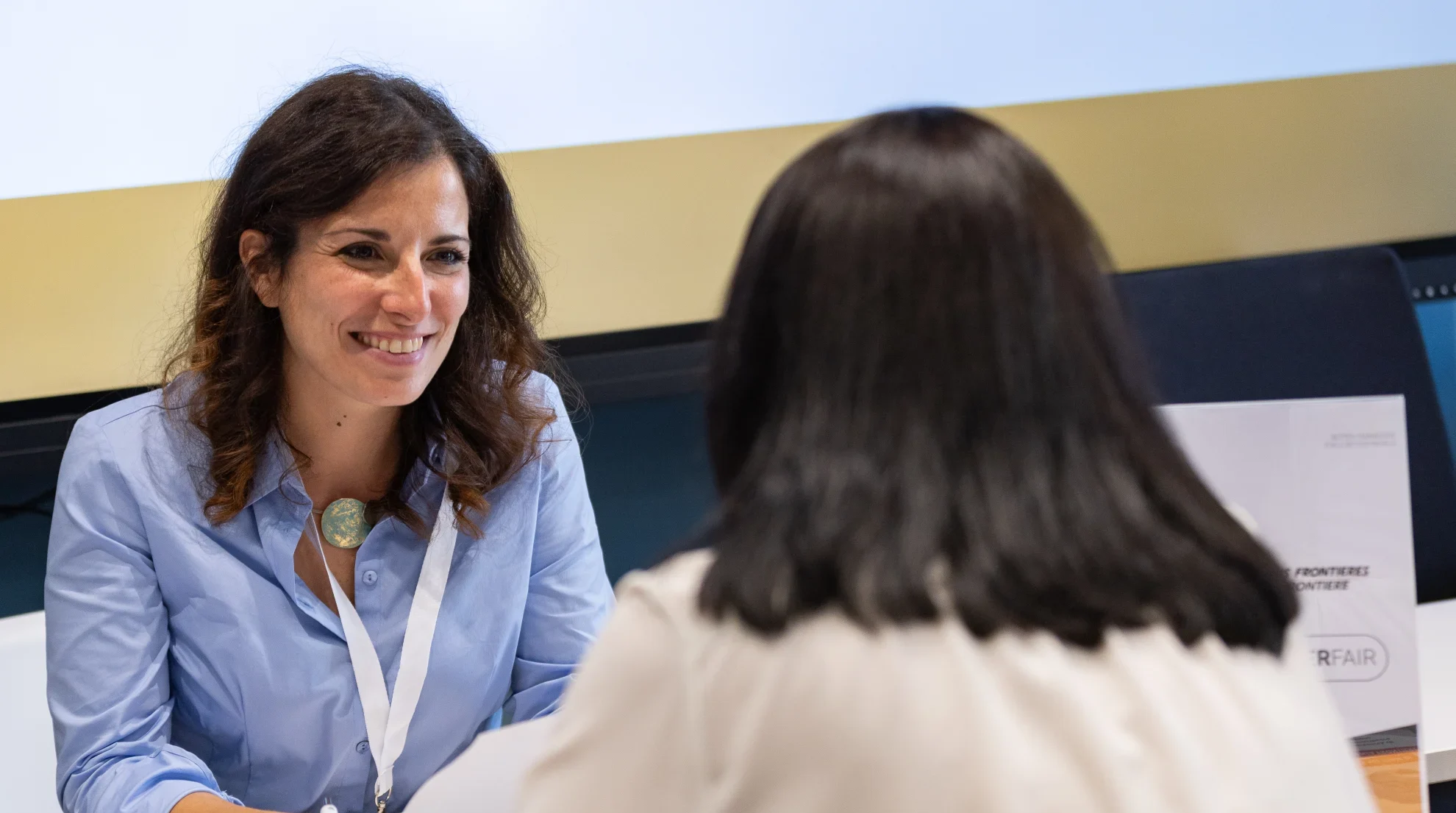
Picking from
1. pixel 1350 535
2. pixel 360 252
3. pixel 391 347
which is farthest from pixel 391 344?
pixel 1350 535

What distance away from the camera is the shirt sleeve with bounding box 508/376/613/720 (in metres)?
1.50

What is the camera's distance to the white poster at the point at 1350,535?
3.62ft

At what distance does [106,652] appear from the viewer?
128 centimetres

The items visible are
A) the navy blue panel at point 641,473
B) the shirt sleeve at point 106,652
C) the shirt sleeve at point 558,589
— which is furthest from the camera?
the navy blue panel at point 641,473

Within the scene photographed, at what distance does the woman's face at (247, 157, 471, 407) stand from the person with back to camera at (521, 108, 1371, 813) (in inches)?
29.4

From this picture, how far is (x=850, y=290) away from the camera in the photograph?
674 millimetres

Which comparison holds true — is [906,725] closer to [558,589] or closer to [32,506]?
Answer: [558,589]

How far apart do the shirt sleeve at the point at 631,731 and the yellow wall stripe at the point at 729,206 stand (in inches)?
54.6

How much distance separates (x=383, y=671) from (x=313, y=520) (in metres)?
0.19

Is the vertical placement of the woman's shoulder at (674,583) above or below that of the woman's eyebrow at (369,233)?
below

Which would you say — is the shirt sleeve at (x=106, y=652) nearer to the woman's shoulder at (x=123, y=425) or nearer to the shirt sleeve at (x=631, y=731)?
the woman's shoulder at (x=123, y=425)

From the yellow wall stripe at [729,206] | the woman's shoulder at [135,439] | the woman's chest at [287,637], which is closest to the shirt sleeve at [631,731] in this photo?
the woman's chest at [287,637]

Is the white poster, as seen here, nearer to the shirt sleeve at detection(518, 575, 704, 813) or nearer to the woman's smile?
the shirt sleeve at detection(518, 575, 704, 813)

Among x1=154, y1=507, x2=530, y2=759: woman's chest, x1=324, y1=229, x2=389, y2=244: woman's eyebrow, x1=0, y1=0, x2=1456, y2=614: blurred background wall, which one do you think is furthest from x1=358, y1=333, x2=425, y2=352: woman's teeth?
x1=0, y1=0, x2=1456, y2=614: blurred background wall
